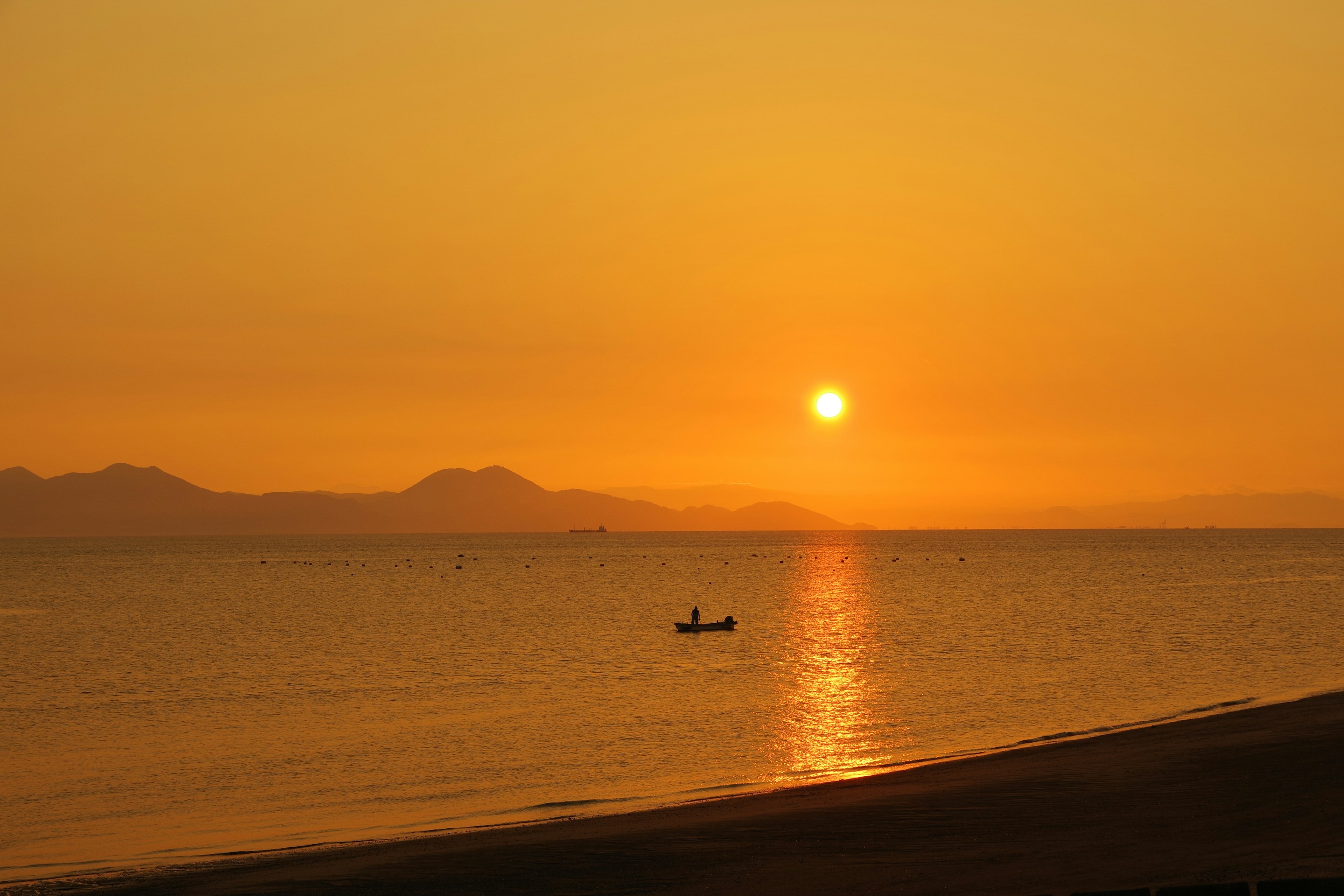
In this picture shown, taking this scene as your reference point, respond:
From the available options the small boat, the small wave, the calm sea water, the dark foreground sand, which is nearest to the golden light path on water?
the calm sea water

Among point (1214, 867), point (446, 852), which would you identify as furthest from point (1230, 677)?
point (446, 852)

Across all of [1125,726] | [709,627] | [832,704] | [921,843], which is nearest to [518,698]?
[832,704]

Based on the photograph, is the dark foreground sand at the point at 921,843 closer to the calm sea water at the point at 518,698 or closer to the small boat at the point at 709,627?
the calm sea water at the point at 518,698

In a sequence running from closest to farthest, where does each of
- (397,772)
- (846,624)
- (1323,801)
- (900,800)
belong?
(1323,801)
(900,800)
(397,772)
(846,624)

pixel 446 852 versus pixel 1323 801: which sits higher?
pixel 1323 801

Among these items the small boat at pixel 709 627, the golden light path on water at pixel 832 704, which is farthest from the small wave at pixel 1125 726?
the small boat at pixel 709 627

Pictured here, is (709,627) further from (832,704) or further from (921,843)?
(921,843)

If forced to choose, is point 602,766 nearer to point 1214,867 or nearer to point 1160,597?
point 1214,867

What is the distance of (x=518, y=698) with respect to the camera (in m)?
44.3

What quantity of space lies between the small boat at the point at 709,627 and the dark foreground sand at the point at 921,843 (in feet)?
157

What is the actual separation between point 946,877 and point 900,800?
657 cm

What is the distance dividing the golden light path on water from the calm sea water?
0.65 feet

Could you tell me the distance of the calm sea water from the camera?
1056 inches

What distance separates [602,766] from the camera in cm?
3052
